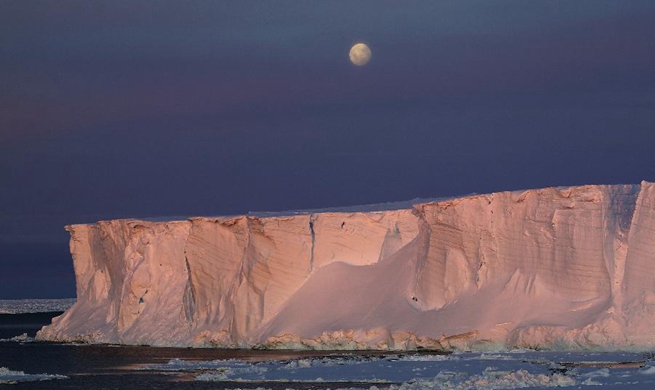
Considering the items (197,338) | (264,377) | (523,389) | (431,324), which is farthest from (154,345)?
(523,389)

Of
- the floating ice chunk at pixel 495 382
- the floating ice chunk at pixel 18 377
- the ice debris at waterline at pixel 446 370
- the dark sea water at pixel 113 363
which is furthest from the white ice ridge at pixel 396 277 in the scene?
the floating ice chunk at pixel 18 377

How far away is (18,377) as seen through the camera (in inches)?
1207

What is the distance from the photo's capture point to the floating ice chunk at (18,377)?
29663 mm

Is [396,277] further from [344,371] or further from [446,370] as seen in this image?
[446,370]

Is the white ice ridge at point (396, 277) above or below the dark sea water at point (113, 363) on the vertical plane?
above

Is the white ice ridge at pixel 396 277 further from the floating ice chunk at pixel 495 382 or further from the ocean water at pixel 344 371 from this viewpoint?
the floating ice chunk at pixel 495 382

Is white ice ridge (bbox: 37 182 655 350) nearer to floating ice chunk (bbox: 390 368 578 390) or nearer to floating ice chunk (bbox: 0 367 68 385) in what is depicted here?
floating ice chunk (bbox: 390 368 578 390)

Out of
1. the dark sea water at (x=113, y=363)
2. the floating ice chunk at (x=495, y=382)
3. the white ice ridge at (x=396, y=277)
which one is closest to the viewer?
the floating ice chunk at (x=495, y=382)

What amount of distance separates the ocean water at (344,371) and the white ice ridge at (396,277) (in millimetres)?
1518

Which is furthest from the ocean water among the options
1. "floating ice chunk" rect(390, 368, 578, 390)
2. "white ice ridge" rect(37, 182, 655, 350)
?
"white ice ridge" rect(37, 182, 655, 350)

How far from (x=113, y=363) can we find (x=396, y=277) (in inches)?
367

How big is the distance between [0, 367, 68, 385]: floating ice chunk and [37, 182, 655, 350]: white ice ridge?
349 inches

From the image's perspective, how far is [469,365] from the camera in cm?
2753

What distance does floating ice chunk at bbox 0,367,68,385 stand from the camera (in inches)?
1168
